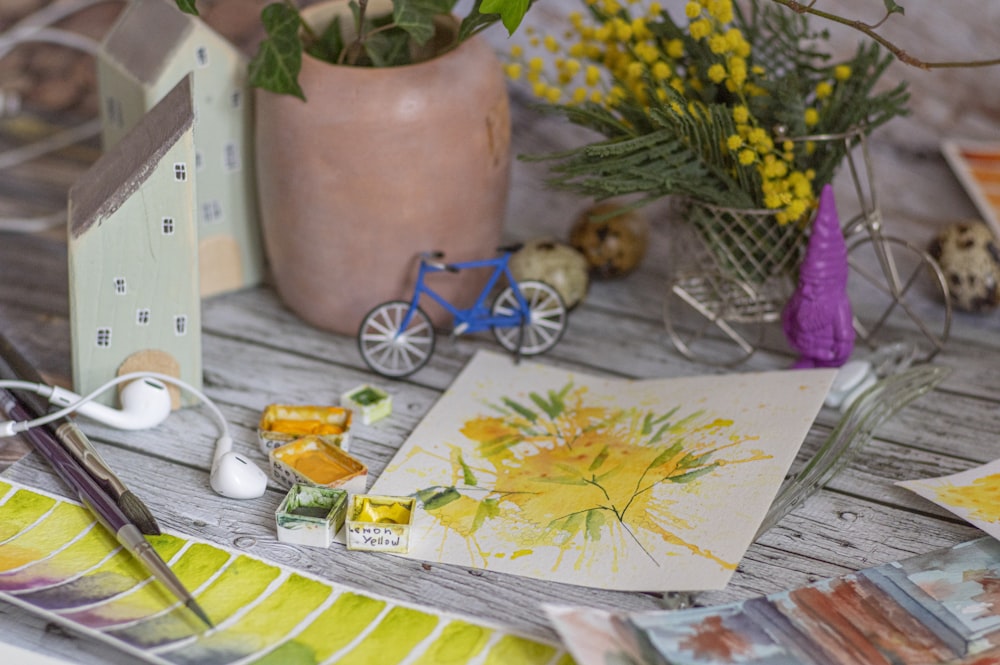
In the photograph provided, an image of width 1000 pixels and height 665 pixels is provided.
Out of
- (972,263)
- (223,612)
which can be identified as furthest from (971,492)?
(223,612)

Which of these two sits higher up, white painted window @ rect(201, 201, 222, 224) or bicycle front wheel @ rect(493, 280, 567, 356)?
white painted window @ rect(201, 201, 222, 224)

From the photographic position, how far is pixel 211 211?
0.96 m

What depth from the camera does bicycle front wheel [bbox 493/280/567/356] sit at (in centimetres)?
90

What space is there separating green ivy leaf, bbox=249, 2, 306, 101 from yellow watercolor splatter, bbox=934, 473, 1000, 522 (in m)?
0.56

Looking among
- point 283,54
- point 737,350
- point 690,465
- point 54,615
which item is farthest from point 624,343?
point 54,615

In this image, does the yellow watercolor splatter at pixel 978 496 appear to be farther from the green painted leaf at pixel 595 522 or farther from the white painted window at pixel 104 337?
the white painted window at pixel 104 337

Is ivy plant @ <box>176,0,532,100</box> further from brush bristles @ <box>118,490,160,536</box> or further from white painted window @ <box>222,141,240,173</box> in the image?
brush bristles @ <box>118,490,160,536</box>

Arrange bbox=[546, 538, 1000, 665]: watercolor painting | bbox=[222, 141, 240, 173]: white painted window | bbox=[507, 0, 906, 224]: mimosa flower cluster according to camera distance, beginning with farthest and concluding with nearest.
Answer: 1. bbox=[222, 141, 240, 173]: white painted window
2. bbox=[507, 0, 906, 224]: mimosa flower cluster
3. bbox=[546, 538, 1000, 665]: watercolor painting

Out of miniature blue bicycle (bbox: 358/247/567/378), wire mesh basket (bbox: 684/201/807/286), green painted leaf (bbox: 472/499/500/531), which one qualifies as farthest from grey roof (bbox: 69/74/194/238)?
wire mesh basket (bbox: 684/201/807/286)

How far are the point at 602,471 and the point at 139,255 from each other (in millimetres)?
368

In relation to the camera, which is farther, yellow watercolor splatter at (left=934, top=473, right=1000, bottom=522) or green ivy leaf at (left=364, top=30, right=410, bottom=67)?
green ivy leaf at (left=364, top=30, right=410, bottom=67)

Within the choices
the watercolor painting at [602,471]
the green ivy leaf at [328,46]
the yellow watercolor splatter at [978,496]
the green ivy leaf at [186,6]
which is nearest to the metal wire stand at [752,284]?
the watercolor painting at [602,471]

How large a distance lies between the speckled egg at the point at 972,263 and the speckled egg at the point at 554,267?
1.10ft

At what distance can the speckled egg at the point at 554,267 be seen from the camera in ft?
3.13
